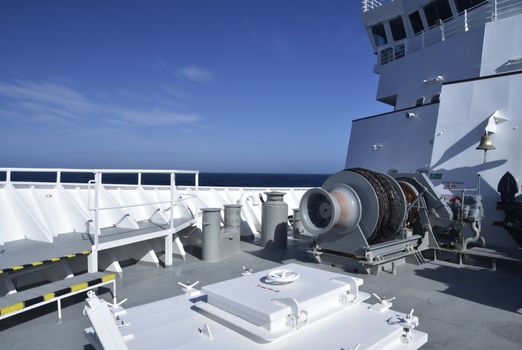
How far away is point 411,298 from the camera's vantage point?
5.19 m

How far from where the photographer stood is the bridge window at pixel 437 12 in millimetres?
12586

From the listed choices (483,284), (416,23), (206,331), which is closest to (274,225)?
(483,284)

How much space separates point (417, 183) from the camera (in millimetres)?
8055

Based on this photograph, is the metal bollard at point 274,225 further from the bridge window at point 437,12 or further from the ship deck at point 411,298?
the bridge window at point 437,12

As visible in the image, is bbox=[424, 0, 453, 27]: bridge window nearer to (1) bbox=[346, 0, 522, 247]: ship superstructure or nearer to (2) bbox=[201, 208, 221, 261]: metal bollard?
(1) bbox=[346, 0, 522, 247]: ship superstructure

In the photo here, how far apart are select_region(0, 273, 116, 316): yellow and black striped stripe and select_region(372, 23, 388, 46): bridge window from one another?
47.2 ft

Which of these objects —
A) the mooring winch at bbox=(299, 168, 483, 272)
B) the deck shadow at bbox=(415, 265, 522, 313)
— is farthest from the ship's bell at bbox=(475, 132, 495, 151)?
the deck shadow at bbox=(415, 265, 522, 313)

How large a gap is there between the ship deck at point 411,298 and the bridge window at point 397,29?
1048 cm

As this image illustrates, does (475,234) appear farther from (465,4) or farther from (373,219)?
(465,4)

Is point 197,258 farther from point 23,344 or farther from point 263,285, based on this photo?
point 263,285

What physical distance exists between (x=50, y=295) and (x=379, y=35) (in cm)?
1530

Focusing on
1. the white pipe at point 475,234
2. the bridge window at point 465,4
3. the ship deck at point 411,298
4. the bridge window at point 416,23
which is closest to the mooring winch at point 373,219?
the white pipe at point 475,234

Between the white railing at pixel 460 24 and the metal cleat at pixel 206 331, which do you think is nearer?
the metal cleat at pixel 206 331

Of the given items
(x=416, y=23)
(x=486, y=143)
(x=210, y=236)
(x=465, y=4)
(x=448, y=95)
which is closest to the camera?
(x=210, y=236)
